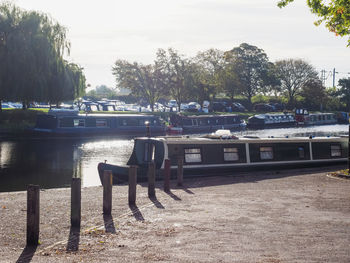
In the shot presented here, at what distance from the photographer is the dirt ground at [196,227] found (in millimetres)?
7855

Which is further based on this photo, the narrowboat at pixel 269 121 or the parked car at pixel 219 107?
the parked car at pixel 219 107

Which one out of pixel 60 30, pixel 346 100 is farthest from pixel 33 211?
pixel 346 100

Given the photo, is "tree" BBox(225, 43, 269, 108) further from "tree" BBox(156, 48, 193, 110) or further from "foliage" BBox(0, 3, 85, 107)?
"foliage" BBox(0, 3, 85, 107)

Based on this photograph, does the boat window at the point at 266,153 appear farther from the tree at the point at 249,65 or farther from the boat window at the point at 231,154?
the tree at the point at 249,65

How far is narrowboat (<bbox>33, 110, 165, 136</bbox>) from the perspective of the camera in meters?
44.3

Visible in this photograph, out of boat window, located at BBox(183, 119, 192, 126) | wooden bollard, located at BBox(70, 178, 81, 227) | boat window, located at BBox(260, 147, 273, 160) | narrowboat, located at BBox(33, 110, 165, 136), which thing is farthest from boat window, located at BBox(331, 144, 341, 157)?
boat window, located at BBox(183, 119, 192, 126)

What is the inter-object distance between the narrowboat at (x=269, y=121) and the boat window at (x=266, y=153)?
44.1 metres

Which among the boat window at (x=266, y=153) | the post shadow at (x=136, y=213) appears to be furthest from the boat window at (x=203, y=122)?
the post shadow at (x=136, y=213)

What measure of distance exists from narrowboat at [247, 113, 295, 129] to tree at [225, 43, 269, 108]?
15.4m

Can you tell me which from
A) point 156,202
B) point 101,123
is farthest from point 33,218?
point 101,123

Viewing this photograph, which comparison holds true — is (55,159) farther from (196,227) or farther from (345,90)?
(345,90)

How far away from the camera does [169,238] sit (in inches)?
346

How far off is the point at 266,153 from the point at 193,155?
3.70m

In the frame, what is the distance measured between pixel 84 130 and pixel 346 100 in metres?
73.3
